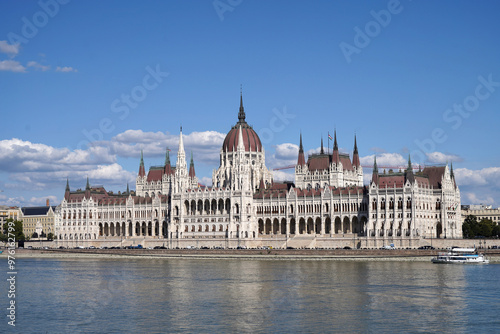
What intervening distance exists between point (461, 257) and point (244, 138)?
7257cm

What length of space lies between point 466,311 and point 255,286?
24.7m

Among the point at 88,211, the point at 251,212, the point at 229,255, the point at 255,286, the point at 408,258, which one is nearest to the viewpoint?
the point at 255,286

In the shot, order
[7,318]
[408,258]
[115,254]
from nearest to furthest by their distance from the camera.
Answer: [7,318] < [408,258] < [115,254]

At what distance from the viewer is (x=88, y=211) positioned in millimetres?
179500

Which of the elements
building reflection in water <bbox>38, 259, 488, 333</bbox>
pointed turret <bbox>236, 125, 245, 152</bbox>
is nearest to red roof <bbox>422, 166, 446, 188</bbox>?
pointed turret <bbox>236, 125, 245, 152</bbox>

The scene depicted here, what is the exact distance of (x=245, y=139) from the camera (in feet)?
578

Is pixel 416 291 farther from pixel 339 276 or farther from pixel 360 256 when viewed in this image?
pixel 360 256

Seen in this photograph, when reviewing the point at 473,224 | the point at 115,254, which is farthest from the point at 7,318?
the point at 473,224

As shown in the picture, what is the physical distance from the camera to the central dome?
Answer: 176250mm

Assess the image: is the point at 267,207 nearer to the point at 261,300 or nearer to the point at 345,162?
the point at 345,162

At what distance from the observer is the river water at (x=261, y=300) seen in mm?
56812

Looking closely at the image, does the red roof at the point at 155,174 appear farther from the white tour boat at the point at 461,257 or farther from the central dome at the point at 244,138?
the white tour boat at the point at 461,257

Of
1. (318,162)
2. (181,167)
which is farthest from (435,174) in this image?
(181,167)

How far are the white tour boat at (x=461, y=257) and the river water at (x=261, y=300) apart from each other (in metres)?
7.39
